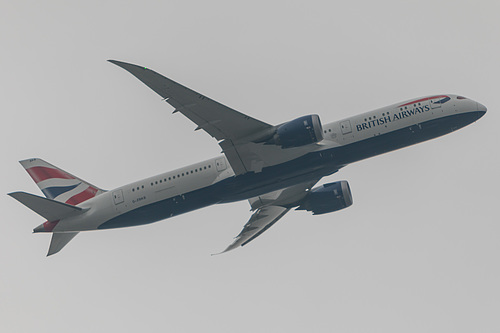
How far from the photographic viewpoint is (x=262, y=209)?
57594 mm

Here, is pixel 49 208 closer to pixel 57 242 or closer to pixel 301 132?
pixel 57 242

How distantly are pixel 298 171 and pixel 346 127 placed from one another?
14.6ft

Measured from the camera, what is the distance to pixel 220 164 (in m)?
50.1

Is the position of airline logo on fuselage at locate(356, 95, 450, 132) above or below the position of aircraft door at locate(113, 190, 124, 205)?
above

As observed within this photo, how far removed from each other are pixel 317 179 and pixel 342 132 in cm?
575

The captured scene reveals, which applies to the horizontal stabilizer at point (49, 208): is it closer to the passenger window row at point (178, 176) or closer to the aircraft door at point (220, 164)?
the passenger window row at point (178, 176)

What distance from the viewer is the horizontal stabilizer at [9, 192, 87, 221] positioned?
48875 mm

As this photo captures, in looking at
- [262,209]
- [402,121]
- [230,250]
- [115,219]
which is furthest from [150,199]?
[402,121]

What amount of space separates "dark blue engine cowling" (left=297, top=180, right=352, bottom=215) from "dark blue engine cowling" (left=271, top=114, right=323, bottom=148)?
9.13m

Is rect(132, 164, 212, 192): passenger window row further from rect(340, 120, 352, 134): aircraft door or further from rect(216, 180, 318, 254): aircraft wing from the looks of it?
rect(340, 120, 352, 134): aircraft door

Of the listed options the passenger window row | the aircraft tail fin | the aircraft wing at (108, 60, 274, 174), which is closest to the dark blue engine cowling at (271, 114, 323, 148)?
the aircraft wing at (108, 60, 274, 174)

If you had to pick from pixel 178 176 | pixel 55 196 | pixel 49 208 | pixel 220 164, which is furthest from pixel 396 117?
pixel 55 196

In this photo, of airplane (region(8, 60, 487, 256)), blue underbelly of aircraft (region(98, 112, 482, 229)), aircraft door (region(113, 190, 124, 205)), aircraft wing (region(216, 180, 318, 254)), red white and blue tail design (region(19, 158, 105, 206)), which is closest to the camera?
airplane (region(8, 60, 487, 256))

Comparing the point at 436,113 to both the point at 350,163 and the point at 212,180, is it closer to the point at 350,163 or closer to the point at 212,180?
the point at 350,163
